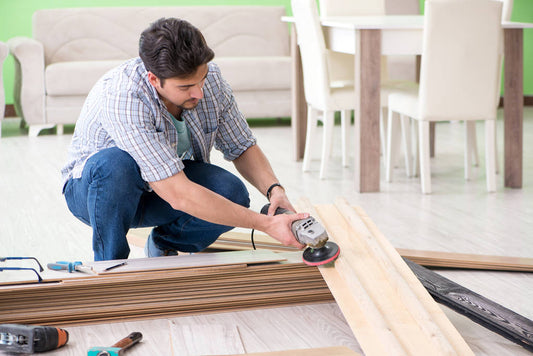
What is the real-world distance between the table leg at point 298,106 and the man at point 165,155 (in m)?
2.22

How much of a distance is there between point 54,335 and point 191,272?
1.20ft

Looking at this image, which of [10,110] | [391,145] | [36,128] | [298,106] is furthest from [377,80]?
[10,110]

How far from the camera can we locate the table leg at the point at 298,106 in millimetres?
4297

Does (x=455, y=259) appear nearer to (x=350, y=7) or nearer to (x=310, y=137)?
(x=310, y=137)

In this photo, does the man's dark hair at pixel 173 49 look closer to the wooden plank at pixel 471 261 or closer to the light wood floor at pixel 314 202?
the light wood floor at pixel 314 202

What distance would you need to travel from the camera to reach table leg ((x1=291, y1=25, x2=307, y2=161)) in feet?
14.1

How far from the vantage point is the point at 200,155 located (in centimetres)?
204

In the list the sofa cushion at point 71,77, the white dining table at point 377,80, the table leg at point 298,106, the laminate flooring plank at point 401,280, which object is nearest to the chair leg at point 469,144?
the white dining table at point 377,80

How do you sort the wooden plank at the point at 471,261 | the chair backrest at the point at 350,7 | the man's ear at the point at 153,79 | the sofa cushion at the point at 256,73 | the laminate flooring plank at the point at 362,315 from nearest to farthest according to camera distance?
1. the laminate flooring plank at the point at 362,315
2. the man's ear at the point at 153,79
3. the wooden plank at the point at 471,261
4. the chair backrest at the point at 350,7
5. the sofa cushion at the point at 256,73

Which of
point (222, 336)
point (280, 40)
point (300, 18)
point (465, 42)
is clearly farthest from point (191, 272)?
point (280, 40)

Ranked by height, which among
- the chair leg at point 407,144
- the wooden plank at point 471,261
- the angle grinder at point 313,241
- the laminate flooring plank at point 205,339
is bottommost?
the chair leg at point 407,144

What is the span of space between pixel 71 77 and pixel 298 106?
2.02 meters

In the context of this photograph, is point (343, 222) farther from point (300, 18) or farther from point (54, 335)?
point (300, 18)

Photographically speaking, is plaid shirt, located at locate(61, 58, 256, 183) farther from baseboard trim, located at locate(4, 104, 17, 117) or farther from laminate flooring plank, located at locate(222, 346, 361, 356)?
baseboard trim, located at locate(4, 104, 17, 117)
